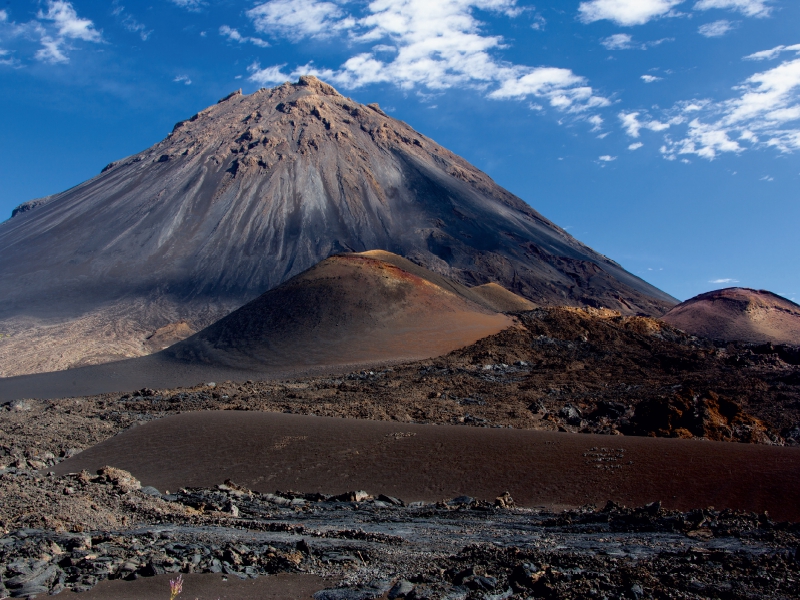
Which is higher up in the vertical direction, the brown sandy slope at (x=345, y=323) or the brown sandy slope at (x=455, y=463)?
the brown sandy slope at (x=345, y=323)

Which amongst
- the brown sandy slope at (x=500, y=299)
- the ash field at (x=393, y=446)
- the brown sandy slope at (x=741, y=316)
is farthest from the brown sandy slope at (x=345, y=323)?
the brown sandy slope at (x=741, y=316)

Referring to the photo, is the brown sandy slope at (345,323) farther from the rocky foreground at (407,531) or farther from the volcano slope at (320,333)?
the rocky foreground at (407,531)

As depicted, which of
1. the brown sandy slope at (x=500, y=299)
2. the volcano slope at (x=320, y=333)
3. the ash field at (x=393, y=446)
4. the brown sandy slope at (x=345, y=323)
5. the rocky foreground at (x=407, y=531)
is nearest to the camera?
the rocky foreground at (x=407, y=531)

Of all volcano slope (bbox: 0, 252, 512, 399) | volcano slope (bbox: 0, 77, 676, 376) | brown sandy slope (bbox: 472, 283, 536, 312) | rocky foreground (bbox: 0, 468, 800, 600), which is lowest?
rocky foreground (bbox: 0, 468, 800, 600)

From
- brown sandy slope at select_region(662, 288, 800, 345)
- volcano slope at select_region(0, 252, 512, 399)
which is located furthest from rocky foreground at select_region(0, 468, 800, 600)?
brown sandy slope at select_region(662, 288, 800, 345)

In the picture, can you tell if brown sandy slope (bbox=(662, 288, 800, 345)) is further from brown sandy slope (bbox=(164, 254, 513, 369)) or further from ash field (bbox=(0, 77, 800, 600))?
brown sandy slope (bbox=(164, 254, 513, 369))

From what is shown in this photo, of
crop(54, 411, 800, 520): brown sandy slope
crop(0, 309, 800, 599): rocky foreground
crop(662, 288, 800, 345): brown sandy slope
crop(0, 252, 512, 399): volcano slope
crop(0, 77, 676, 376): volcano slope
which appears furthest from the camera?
crop(0, 77, 676, 376): volcano slope

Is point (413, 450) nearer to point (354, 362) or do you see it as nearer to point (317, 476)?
point (317, 476)

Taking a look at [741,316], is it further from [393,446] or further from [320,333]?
[393,446]
